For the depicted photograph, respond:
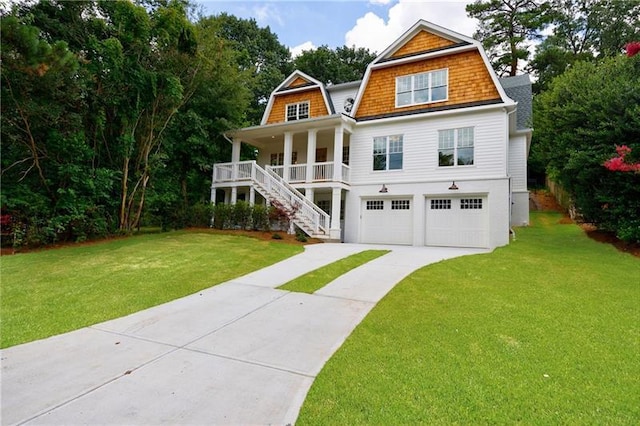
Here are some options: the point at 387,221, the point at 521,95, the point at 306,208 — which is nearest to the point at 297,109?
the point at 306,208

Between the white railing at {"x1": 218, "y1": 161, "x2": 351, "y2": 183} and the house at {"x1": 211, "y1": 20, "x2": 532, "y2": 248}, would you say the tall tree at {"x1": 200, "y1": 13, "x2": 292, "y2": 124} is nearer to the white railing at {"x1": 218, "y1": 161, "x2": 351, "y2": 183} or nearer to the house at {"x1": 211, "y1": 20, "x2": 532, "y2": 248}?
the white railing at {"x1": 218, "y1": 161, "x2": 351, "y2": 183}

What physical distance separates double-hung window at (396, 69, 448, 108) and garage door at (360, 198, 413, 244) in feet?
14.0

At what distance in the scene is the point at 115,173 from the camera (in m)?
13.8

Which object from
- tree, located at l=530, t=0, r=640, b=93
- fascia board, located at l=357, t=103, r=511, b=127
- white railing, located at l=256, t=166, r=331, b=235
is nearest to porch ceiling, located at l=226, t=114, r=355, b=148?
fascia board, located at l=357, t=103, r=511, b=127

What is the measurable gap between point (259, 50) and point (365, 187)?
26.6 metres

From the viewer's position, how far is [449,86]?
14.0 m

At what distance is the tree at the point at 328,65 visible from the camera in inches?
1289

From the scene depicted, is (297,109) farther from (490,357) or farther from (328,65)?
(328,65)

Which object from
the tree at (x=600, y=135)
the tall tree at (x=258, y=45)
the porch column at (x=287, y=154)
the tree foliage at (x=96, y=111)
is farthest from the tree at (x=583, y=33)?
the tree foliage at (x=96, y=111)

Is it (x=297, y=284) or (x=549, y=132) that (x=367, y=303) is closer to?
(x=297, y=284)

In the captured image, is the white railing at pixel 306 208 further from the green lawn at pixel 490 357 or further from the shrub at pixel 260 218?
the green lawn at pixel 490 357

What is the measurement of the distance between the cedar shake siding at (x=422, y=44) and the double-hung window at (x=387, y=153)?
3710mm

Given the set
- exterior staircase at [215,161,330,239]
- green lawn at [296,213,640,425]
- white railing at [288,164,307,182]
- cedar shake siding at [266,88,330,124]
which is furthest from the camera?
cedar shake siding at [266,88,330,124]

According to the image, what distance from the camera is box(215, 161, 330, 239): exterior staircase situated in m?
14.5
